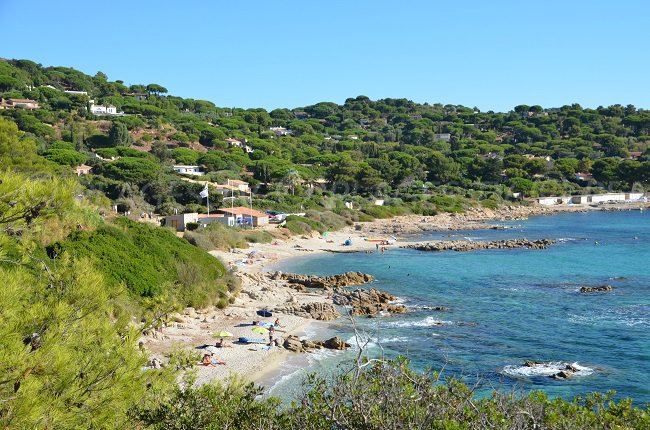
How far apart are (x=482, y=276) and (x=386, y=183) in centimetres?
4584

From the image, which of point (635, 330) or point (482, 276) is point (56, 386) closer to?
point (635, 330)

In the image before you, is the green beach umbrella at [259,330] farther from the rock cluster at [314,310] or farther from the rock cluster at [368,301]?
the rock cluster at [368,301]

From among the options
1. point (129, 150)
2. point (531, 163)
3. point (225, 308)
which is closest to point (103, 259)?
point (225, 308)

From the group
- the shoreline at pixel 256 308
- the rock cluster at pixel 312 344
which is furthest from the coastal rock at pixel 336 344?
the shoreline at pixel 256 308

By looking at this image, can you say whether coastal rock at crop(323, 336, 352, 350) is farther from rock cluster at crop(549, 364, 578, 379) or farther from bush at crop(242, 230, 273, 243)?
bush at crop(242, 230, 273, 243)

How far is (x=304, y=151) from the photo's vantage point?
91.9 meters

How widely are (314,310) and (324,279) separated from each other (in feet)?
21.9

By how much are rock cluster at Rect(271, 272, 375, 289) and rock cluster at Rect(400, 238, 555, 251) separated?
13.3m

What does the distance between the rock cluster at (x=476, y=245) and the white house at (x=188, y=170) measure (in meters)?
31.6

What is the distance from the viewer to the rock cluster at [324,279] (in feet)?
97.9

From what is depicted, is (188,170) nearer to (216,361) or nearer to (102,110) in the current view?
(102,110)

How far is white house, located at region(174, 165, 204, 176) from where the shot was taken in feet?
224

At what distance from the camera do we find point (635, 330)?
21297 mm

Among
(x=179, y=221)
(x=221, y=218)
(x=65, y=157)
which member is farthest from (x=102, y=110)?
(x=179, y=221)
